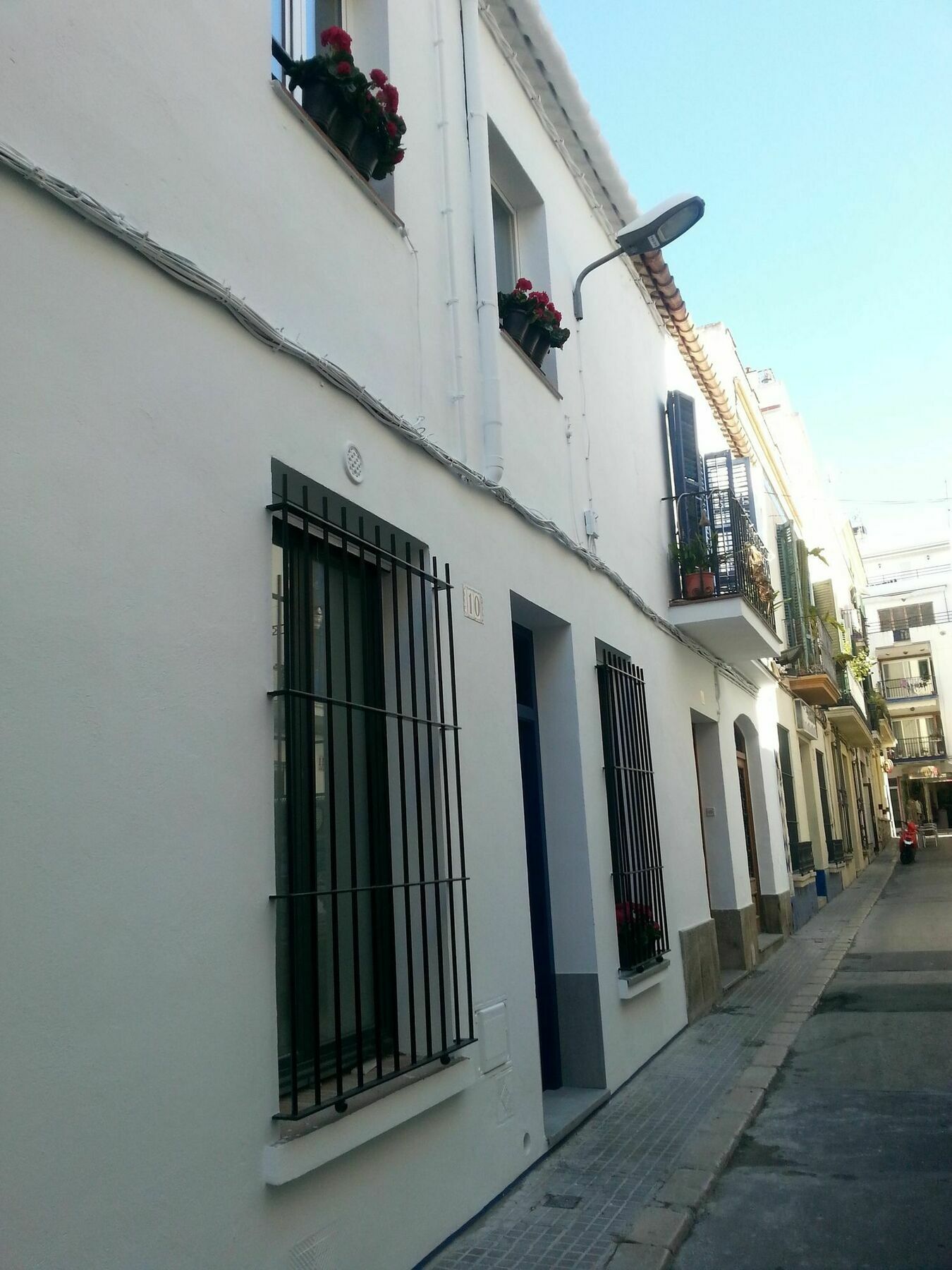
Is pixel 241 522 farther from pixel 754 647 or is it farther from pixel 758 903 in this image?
pixel 758 903

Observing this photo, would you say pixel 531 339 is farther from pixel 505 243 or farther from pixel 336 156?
pixel 336 156

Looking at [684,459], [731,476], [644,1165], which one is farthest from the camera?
[731,476]

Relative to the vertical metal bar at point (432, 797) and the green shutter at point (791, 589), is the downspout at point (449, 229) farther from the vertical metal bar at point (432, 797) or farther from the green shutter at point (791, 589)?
the green shutter at point (791, 589)

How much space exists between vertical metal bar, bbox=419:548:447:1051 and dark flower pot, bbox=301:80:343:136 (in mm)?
1936

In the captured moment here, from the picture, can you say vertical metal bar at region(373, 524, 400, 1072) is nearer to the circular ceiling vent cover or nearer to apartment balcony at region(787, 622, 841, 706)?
the circular ceiling vent cover

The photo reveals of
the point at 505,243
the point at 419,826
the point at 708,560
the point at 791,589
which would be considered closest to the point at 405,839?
the point at 419,826

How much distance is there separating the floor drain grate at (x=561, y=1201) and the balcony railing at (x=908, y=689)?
173ft

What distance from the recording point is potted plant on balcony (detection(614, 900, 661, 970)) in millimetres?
6961

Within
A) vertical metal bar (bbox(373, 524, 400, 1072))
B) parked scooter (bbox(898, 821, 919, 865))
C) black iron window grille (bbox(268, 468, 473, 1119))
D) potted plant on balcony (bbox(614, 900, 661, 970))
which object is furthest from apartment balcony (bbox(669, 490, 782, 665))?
parked scooter (bbox(898, 821, 919, 865))

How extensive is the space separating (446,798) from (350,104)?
121 inches

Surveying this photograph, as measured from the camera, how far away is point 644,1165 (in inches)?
205

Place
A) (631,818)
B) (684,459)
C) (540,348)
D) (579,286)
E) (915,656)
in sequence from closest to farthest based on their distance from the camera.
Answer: (540,348)
(631,818)
(579,286)
(684,459)
(915,656)

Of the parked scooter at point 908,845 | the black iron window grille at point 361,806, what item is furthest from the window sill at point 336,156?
the parked scooter at point 908,845

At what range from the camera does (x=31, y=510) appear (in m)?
2.75
